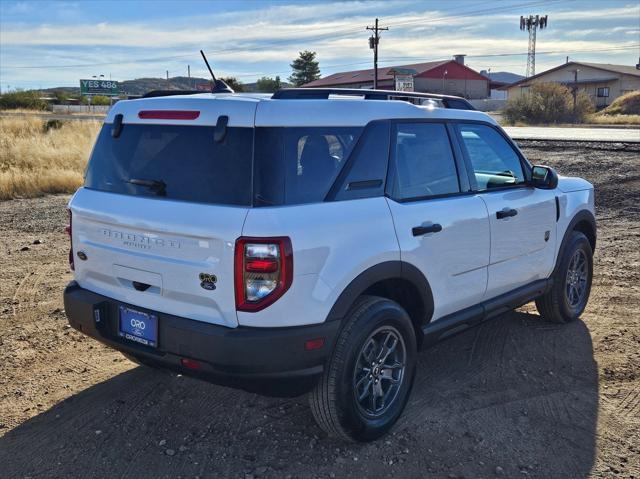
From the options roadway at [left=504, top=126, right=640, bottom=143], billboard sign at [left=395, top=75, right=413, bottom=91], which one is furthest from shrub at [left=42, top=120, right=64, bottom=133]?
roadway at [left=504, top=126, right=640, bottom=143]

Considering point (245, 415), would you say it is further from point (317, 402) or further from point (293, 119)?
point (293, 119)

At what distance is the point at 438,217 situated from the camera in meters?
3.78

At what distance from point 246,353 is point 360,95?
169 centimetres

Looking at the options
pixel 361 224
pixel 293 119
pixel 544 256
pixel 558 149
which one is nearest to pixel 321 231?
pixel 361 224

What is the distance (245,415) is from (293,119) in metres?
1.85

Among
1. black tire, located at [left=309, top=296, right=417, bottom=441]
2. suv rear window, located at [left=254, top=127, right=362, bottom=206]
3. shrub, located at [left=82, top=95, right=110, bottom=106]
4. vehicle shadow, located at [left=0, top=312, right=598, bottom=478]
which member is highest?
shrub, located at [left=82, top=95, right=110, bottom=106]

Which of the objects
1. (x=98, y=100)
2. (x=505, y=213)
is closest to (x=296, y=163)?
(x=505, y=213)

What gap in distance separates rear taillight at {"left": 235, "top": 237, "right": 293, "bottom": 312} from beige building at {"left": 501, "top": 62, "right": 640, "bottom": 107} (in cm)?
6749

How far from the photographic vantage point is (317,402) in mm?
3342

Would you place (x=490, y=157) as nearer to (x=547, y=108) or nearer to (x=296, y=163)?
(x=296, y=163)

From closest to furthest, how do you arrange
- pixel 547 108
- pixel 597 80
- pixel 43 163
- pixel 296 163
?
1. pixel 296 163
2. pixel 43 163
3. pixel 547 108
4. pixel 597 80

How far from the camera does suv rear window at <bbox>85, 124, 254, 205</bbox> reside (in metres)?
3.07

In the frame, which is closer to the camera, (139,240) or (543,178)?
(139,240)

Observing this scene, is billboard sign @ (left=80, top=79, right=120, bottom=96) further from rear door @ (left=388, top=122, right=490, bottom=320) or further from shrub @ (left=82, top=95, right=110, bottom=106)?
rear door @ (left=388, top=122, right=490, bottom=320)
